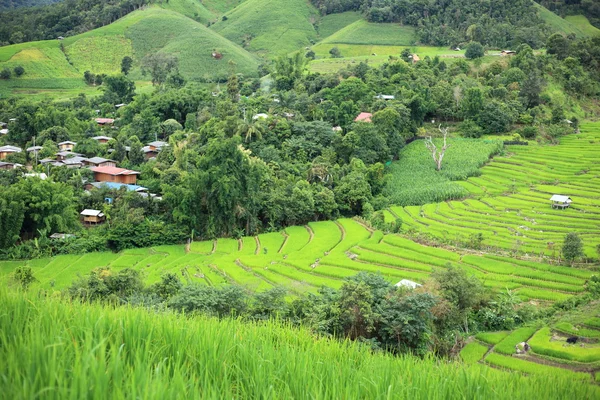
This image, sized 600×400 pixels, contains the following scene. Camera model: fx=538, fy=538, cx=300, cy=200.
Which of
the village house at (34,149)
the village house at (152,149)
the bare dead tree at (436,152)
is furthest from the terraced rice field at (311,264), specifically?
the village house at (34,149)

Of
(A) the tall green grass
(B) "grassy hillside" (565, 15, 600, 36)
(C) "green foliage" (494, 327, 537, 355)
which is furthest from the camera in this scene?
(B) "grassy hillside" (565, 15, 600, 36)

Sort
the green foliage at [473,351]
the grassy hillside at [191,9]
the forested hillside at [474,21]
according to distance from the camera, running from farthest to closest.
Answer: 1. the grassy hillside at [191,9]
2. the forested hillside at [474,21]
3. the green foliage at [473,351]

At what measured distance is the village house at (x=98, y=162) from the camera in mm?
33094

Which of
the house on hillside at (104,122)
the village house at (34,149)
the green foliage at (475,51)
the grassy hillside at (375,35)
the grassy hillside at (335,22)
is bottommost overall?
the village house at (34,149)

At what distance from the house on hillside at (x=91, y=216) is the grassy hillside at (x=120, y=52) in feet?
106

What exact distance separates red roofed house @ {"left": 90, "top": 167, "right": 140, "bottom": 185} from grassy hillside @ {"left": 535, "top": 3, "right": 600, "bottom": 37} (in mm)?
49506

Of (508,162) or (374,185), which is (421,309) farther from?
(508,162)

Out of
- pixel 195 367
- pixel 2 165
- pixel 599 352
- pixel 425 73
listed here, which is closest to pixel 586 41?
pixel 425 73

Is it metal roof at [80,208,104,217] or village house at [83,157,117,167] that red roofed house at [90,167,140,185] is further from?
metal roof at [80,208,104,217]

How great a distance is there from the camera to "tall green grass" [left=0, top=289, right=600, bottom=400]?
3.33 metres

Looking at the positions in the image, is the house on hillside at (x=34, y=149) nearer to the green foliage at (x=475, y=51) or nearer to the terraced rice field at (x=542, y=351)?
the terraced rice field at (x=542, y=351)

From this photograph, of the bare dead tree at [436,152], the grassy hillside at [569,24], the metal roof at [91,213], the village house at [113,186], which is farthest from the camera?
the grassy hillside at [569,24]

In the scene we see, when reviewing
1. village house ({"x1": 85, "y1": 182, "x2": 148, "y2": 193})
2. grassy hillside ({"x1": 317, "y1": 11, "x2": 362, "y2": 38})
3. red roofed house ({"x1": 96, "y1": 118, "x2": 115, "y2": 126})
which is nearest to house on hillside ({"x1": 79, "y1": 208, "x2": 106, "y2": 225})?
village house ({"x1": 85, "y1": 182, "x2": 148, "y2": 193})

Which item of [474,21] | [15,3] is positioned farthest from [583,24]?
[15,3]
